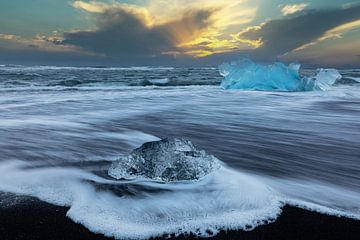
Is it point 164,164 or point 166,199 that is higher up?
point 164,164

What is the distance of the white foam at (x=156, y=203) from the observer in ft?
5.88

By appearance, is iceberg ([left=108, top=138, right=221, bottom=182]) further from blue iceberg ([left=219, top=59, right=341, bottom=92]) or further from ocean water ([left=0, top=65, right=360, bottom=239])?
blue iceberg ([left=219, top=59, right=341, bottom=92])

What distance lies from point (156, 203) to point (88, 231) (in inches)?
20.6

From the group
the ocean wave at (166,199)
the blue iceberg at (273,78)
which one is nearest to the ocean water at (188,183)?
the ocean wave at (166,199)

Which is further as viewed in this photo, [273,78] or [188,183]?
[273,78]

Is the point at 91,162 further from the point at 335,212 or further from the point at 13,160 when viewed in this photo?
the point at 335,212

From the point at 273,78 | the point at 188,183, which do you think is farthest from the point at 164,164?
the point at 273,78

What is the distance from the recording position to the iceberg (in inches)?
100.0

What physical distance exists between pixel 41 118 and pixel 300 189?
211 inches

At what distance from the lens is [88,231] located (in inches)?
67.6

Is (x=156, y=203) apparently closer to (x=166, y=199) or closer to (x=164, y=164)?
(x=166, y=199)

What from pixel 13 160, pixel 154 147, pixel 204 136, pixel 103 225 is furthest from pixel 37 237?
pixel 204 136

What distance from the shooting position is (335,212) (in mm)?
2051

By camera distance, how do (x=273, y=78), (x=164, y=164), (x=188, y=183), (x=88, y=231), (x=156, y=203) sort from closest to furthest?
(x=88, y=231) < (x=156, y=203) < (x=188, y=183) < (x=164, y=164) < (x=273, y=78)
